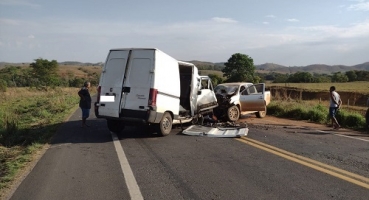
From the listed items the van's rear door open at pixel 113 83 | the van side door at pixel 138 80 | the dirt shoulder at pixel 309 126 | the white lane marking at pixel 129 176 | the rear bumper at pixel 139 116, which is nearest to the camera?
the white lane marking at pixel 129 176

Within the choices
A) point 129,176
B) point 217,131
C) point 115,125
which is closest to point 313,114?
point 217,131

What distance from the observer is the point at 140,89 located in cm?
891

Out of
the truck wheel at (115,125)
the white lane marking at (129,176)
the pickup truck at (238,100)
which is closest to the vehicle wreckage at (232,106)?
the pickup truck at (238,100)

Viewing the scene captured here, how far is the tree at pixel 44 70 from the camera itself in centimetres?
5638

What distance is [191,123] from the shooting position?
12000 mm

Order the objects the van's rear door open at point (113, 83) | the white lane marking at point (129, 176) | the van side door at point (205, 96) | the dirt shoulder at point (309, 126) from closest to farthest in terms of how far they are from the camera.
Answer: the white lane marking at point (129, 176)
the van's rear door open at point (113, 83)
the dirt shoulder at point (309, 126)
the van side door at point (205, 96)

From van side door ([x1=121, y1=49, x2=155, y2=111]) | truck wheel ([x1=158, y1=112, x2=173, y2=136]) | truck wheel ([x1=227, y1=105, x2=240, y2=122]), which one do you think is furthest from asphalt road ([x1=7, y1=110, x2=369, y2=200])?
truck wheel ([x1=227, y1=105, x2=240, y2=122])

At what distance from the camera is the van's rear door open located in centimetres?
916

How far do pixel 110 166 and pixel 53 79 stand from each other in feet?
180

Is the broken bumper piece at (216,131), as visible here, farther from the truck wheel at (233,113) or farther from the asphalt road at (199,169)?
the truck wheel at (233,113)

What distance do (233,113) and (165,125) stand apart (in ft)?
15.6

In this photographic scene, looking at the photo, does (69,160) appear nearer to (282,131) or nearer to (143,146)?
(143,146)

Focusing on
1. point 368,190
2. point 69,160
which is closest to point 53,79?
point 69,160

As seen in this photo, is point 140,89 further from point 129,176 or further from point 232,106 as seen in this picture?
point 232,106
